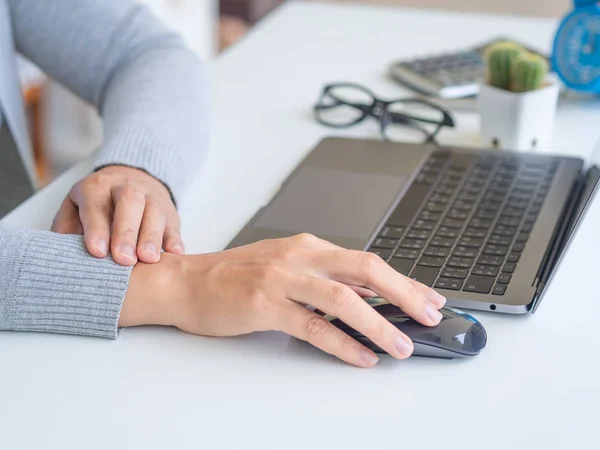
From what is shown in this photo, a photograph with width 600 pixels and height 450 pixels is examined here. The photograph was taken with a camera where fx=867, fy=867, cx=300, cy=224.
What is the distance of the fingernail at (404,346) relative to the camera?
669 millimetres

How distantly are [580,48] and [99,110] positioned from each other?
0.70 m

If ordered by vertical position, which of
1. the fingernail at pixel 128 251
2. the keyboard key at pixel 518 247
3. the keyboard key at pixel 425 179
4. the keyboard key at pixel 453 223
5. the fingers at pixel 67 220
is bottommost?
the fingers at pixel 67 220

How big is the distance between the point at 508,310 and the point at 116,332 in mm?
333

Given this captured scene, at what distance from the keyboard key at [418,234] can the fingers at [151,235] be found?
24 cm

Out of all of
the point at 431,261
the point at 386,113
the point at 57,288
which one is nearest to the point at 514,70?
the point at 386,113

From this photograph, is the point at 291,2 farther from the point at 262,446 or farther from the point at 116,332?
the point at 262,446

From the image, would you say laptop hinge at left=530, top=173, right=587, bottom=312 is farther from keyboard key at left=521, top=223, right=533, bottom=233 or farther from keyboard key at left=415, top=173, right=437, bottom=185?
keyboard key at left=415, top=173, right=437, bottom=185

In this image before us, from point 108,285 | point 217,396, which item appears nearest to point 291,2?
point 108,285

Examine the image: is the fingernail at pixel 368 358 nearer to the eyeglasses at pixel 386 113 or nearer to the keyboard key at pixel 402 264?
the keyboard key at pixel 402 264

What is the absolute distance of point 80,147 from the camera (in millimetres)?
2666

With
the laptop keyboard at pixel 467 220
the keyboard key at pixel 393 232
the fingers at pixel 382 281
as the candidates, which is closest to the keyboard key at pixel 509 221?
the laptop keyboard at pixel 467 220

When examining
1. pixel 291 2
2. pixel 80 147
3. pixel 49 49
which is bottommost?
pixel 80 147

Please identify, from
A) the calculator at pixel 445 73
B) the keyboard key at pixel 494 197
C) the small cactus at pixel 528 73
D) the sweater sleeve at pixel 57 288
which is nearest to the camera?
the sweater sleeve at pixel 57 288

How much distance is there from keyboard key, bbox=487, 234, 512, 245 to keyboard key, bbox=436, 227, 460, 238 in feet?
0.11
